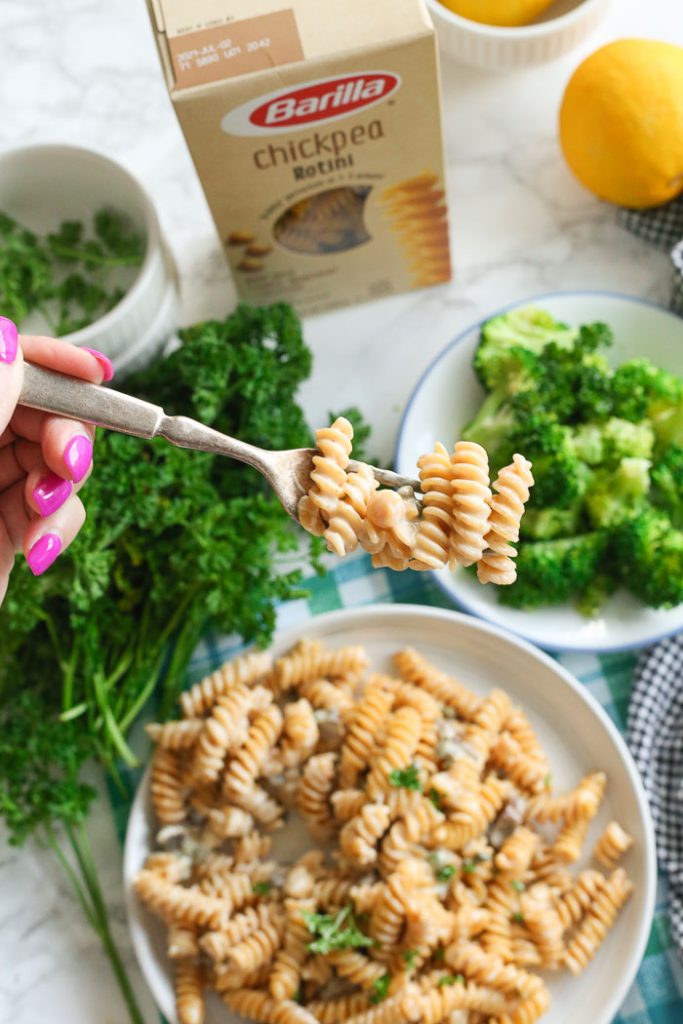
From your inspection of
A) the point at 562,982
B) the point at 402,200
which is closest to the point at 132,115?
the point at 402,200

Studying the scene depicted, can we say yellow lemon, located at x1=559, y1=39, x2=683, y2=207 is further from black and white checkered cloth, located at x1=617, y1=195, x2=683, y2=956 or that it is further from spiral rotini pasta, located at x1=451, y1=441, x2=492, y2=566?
spiral rotini pasta, located at x1=451, y1=441, x2=492, y2=566

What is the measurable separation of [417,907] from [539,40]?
1.68m

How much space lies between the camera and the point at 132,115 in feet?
8.45

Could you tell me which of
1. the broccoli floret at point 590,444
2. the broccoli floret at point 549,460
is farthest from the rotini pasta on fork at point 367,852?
the broccoli floret at point 590,444

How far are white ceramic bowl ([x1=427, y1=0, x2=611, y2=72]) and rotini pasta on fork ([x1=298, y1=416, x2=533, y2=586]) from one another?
1215 mm

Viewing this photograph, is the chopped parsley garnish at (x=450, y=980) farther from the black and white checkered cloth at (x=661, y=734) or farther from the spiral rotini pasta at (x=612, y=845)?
the black and white checkered cloth at (x=661, y=734)

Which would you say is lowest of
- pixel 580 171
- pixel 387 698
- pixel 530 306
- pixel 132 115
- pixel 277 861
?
pixel 277 861

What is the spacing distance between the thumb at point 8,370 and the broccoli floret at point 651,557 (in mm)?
1178

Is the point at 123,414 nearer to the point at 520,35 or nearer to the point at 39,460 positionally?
the point at 39,460

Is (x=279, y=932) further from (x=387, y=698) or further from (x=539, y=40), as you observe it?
(x=539, y=40)

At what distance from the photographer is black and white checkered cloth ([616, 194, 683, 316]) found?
234 centimetres

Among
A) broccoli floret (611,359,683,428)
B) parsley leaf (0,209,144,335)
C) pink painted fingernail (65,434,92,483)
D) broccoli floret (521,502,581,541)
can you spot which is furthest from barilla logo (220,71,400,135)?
broccoli floret (521,502,581,541)

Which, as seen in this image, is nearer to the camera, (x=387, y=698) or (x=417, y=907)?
(x=417, y=907)

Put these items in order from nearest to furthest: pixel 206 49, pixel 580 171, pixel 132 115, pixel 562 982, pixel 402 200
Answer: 1. pixel 206 49
2. pixel 562 982
3. pixel 402 200
4. pixel 580 171
5. pixel 132 115
